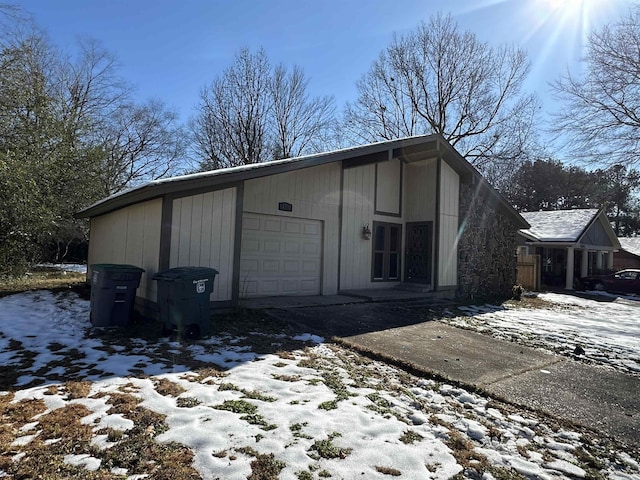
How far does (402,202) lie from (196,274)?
7.28 metres

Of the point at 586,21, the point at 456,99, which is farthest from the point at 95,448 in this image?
the point at 456,99

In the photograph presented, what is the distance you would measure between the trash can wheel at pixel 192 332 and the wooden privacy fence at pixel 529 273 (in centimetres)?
1629

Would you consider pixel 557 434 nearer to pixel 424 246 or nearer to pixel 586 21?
pixel 424 246

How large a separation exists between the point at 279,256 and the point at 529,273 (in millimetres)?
13708

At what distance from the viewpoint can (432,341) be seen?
19.6 ft

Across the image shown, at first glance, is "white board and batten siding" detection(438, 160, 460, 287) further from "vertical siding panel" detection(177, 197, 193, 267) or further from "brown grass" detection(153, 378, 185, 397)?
"brown grass" detection(153, 378, 185, 397)

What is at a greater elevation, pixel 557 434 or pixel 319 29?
pixel 319 29

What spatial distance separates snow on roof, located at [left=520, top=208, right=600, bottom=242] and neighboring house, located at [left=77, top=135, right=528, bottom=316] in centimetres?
852

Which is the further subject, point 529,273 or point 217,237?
point 529,273

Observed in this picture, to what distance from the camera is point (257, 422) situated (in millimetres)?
2982

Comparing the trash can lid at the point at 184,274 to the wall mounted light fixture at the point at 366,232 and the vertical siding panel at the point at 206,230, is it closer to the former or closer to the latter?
the vertical siding panel at the point at 206,230

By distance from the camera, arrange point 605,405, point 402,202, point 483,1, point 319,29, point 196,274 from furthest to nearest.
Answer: point 402,202 → point 319,29 → point 483,1 → point 196,274 → point 605,405

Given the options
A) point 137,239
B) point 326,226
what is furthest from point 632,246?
point 137,239

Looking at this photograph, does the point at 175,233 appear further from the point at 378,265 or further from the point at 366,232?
the point at 378,265
